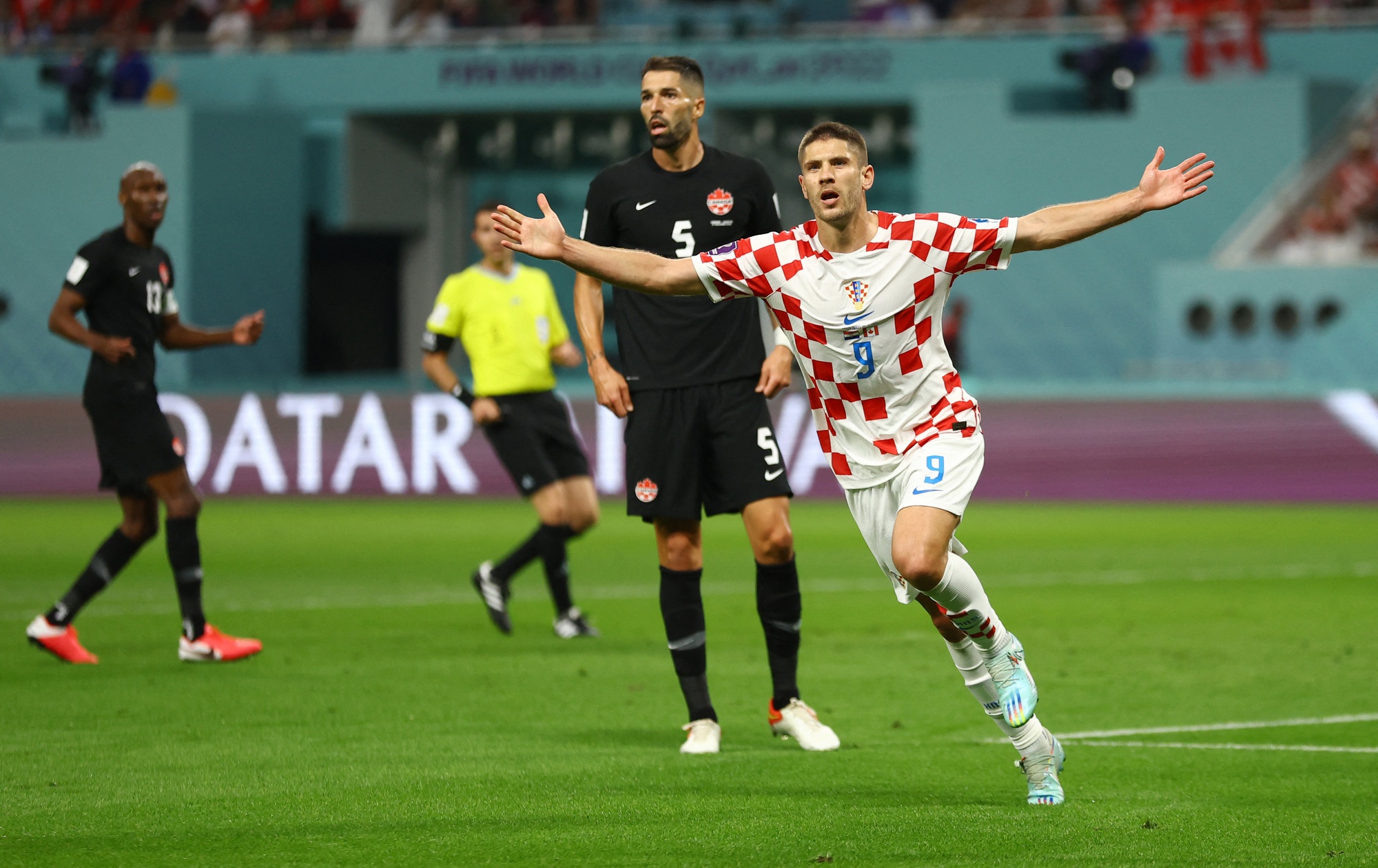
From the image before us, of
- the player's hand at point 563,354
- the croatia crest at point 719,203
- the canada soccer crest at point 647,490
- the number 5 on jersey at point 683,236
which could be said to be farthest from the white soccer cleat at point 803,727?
the player's hand at point 563,354

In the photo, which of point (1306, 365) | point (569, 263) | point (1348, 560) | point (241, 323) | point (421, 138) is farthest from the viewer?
point (421, 138)

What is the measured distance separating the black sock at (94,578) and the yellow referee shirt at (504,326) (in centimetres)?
221

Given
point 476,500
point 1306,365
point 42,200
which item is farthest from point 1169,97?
point 42,200

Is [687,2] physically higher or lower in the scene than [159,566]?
higher

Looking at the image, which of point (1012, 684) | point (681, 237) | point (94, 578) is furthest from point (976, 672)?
point (94, 578)

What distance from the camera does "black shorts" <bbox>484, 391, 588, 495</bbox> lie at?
10.0 metres

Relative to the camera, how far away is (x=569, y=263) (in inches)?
216

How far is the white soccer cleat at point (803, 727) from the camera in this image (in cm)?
634

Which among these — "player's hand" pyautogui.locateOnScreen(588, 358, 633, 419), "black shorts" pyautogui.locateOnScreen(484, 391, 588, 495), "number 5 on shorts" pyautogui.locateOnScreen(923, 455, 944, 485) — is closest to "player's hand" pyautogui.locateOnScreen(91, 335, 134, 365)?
"black shorts" pyautogui.locateOnScreen(484, 391, 588, 495)

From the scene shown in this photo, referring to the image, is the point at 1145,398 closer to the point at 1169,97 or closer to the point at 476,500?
the point at 476,500

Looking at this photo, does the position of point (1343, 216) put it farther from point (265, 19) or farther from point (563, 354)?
point (265, 19)

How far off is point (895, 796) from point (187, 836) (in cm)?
201

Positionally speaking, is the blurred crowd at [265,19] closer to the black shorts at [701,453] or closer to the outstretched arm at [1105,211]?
the black shorts at [701,453]

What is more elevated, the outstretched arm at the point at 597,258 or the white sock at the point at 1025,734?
the outstretched arm at the point at 597,258
